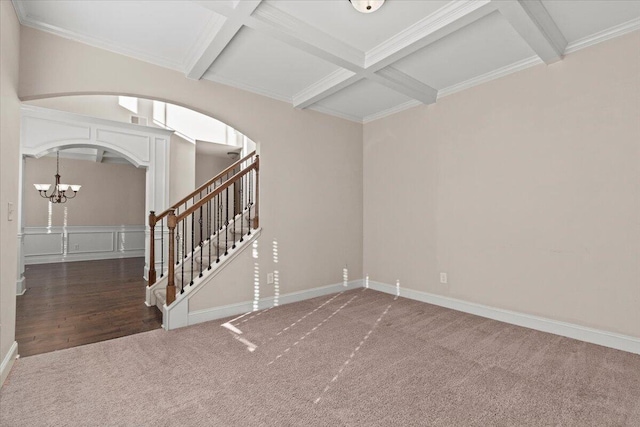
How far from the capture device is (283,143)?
12.9 ft

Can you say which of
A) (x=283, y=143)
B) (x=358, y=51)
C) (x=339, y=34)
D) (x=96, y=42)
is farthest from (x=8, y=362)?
(x=358, y=51)

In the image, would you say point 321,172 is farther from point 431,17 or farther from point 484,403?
point 484,403

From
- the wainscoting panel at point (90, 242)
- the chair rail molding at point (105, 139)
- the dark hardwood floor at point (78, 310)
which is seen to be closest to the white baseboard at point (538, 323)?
the dark hardwood floor at point (78, 310)

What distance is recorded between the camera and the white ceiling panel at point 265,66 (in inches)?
107

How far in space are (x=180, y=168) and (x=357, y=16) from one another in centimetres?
485

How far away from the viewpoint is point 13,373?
7.01 feet

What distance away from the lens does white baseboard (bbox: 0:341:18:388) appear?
2020mm

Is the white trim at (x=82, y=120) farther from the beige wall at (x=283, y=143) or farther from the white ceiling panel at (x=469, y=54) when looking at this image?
the white ceiling panel at (x=469, y=54)

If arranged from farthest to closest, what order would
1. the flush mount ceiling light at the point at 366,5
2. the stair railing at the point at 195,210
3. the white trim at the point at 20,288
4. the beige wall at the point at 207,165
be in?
the beige wall at the point at 207,165, the white trim at the point at 20,288, the stair railing at the point at 195,210, the flush mount ceiling light at the point at 366,5

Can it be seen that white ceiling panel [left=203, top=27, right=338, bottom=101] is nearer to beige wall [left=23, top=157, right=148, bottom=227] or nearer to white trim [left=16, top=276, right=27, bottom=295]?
white trim [left=16, top=276, right=27, bottom=295]

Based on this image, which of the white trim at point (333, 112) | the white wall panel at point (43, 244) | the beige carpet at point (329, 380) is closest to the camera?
the beige carpet at point (329, 380)

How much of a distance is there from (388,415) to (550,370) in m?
1.36

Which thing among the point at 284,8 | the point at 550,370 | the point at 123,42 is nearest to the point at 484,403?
the point at 550,370

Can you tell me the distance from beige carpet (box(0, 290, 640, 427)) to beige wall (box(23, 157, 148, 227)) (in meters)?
6.60
